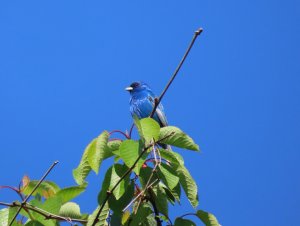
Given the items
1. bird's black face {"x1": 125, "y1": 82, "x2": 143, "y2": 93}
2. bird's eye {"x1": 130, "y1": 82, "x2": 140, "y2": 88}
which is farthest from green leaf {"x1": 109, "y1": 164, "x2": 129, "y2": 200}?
bird's eye {"x1": 130, "y1": 82, "x2": 140, "y2": 88}

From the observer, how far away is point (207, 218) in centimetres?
266

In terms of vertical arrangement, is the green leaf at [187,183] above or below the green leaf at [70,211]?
above

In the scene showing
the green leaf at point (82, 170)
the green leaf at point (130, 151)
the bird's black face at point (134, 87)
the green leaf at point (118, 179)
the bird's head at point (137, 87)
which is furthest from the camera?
the bird's black face at point (134, 87)

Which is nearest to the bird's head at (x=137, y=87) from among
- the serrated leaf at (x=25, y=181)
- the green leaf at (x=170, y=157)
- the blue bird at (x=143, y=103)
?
the blue bird at (x=143, y=103)

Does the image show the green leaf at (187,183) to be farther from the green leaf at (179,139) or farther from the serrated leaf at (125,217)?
the serrated leaf at (125,217)

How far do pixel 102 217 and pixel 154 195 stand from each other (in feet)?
0.90

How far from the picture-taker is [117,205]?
2.51 m

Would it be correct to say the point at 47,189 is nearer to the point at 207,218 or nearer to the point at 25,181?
the point at 25,181

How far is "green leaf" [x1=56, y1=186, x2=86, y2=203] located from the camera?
2639 mm

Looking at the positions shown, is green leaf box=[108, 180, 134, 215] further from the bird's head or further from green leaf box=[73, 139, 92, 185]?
the bird's head

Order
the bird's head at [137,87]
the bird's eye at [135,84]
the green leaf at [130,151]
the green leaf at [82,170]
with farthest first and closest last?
the bird's eye at [135,84] < the bird's head at [137,87] < the green leaf at [82,170] < the green leaf at [130,151]

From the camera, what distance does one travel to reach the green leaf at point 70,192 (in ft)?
8.66

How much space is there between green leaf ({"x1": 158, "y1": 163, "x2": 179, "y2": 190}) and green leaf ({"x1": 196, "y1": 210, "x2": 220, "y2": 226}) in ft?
0.97

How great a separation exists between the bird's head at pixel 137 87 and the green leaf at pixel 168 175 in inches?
237
